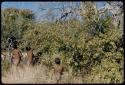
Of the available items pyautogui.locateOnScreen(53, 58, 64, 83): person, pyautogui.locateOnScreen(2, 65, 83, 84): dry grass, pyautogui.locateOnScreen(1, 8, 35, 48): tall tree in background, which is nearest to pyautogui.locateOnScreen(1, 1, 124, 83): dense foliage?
pyautogui.locateOnScreen(53, 58, 64, 83): person

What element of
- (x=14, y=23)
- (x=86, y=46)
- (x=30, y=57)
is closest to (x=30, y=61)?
(x=30, y=57)

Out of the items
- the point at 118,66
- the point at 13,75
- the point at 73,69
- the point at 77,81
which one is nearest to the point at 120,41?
the point at 118,66

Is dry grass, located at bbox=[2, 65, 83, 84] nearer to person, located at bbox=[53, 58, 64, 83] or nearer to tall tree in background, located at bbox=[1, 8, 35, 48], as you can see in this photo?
person, located at bbox=[53, 58, 64, 83]

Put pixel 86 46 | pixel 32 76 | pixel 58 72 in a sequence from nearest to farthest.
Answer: pixel 32 76, pixel 58 72, pixel 86 46

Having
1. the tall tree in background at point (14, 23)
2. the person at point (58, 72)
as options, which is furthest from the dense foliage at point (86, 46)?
the tall tree in background at point (14, 23)

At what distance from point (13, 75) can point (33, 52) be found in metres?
3.89

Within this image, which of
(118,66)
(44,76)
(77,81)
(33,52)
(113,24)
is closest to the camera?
(77,81)

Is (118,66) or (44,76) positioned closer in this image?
(44,76)

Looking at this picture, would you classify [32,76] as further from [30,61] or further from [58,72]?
[30,61]

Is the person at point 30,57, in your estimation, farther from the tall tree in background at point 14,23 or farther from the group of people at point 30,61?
the tall tree in background at point 14,23

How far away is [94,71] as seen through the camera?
13539 millimetres

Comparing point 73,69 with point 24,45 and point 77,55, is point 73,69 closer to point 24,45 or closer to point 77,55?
point 77,55

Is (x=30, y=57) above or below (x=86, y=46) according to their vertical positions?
below

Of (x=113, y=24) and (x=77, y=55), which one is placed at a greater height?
(x=113, y=24)
